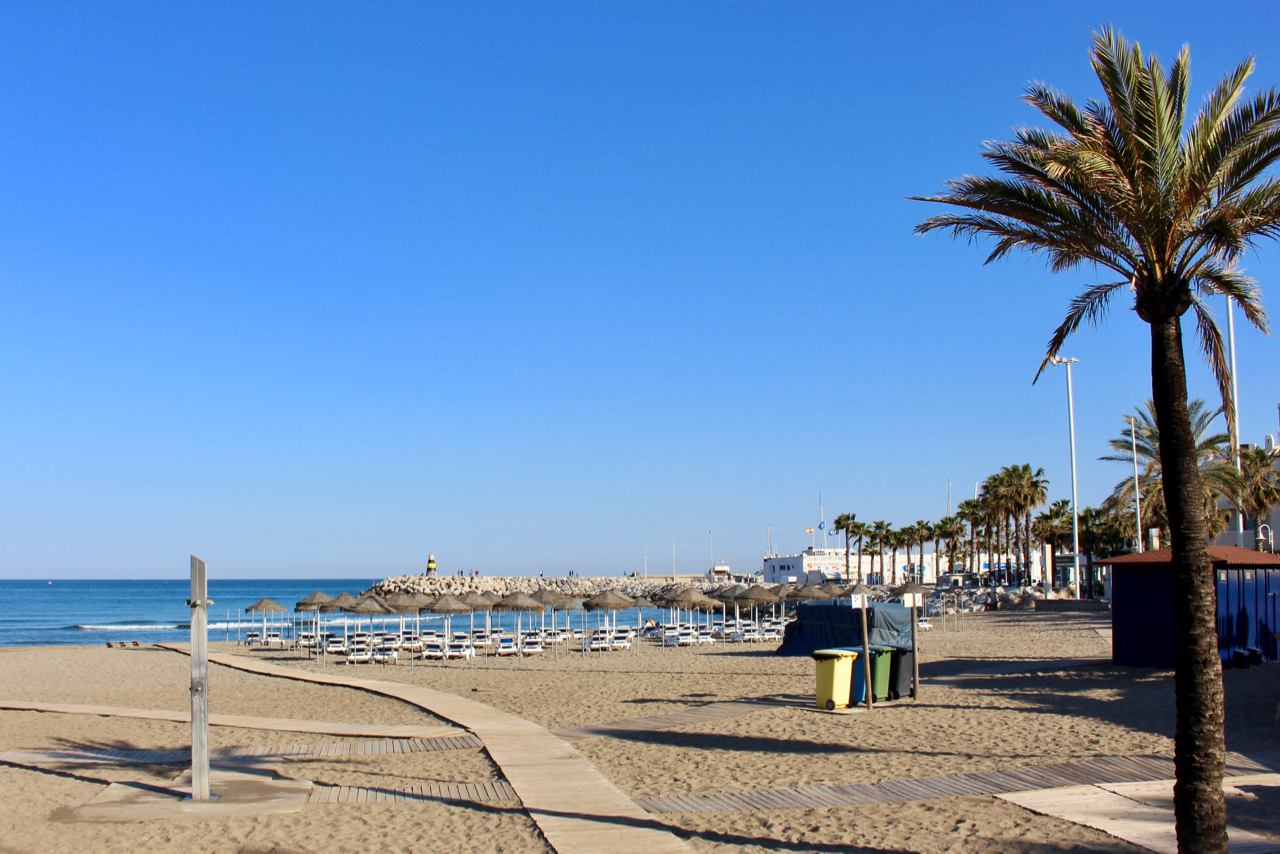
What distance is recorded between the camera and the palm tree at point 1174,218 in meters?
7.17

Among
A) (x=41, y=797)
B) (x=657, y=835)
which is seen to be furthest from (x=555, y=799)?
(x=41, y=797)

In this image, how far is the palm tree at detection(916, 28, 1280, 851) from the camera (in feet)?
23.5

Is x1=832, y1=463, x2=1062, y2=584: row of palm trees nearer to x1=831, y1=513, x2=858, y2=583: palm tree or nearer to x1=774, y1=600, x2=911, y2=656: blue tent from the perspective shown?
x1=831, y1=513, x2=858, y2=583: palm tree

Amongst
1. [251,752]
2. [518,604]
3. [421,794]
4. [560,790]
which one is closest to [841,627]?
[518,604]

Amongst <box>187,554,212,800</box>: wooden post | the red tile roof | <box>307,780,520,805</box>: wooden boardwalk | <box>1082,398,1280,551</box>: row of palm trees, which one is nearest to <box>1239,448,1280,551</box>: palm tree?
<box>1082,398,1280,551</box>: row of palm trees

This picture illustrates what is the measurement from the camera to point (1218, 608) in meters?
19.3

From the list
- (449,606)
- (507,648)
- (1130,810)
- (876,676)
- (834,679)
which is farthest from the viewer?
(449,606)

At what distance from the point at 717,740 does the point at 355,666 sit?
16998mm

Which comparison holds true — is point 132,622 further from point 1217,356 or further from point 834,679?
point 1217,356

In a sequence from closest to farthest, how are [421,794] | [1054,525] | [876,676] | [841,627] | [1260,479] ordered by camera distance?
[421,794] < [876,676] < [841,627] < [1260,479] < [1054,525]

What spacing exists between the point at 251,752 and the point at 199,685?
3.81 meters

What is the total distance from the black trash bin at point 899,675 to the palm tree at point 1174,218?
7.96m

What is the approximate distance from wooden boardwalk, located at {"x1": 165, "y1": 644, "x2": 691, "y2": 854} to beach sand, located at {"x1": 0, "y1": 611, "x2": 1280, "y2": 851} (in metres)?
0.24

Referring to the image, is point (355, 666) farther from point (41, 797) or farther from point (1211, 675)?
point (1211, 675)
